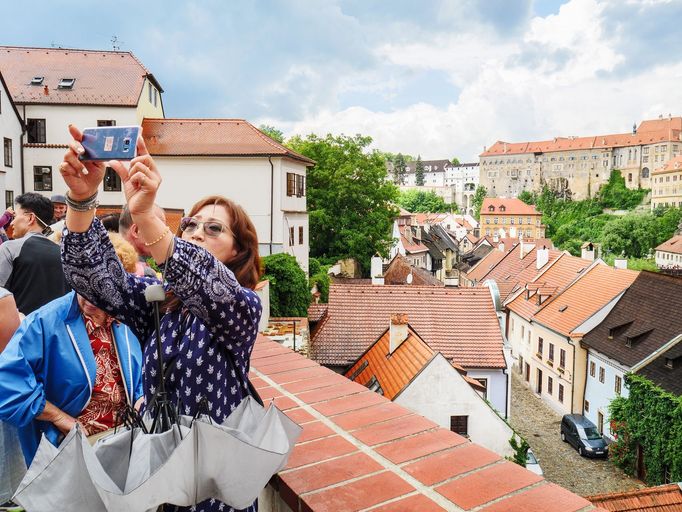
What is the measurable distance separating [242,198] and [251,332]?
25.5 m

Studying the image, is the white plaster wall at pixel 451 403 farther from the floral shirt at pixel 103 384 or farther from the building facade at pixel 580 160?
the building facade at pixel 580 160

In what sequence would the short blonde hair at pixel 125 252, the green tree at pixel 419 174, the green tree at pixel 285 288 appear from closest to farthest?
the short blonde hair at pixel 125 252 → the green tree at pixel 285 288 → the green tree at pixel 419 174

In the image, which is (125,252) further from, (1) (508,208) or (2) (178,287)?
(1) (508,208)

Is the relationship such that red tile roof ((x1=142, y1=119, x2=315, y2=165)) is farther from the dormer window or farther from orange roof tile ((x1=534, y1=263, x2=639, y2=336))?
orange roof tile ((x1=534, y1=263, x2=639, y2=336))

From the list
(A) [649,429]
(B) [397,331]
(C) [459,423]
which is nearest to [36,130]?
(B) [397,331]

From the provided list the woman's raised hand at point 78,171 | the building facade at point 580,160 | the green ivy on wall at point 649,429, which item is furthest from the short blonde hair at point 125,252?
the building facade at point 580,160

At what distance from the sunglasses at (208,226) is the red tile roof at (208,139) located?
24.6 metres

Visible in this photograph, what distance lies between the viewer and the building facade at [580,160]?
124250 millimetres

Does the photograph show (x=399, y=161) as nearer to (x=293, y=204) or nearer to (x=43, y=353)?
(x=293, y=204)

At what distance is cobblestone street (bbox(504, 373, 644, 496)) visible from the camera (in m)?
19.2

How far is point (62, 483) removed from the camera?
132 cm

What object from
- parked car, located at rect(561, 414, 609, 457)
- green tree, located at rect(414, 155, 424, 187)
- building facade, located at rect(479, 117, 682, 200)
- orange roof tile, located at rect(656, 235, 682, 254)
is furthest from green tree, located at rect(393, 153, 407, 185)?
parked car, located at rect(561, 414, 609, 457)

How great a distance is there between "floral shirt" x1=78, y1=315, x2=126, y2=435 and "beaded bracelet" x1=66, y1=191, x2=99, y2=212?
100 centimetres

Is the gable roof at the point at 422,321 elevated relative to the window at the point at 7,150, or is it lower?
lower
